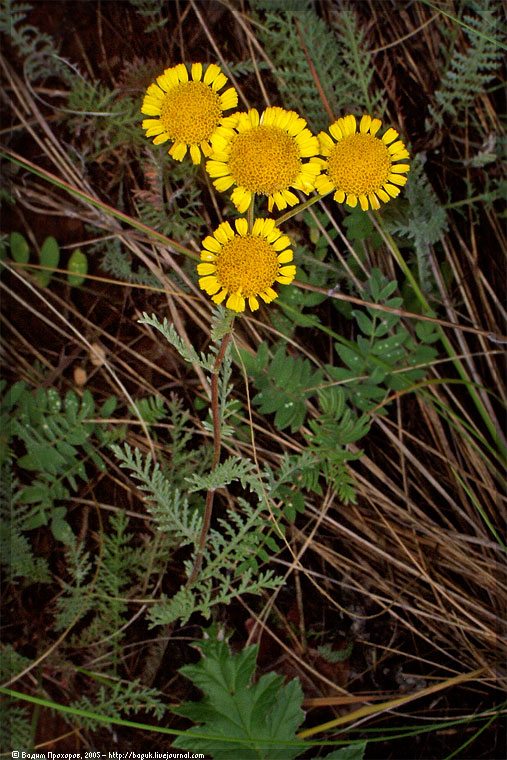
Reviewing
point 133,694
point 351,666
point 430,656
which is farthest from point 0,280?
point 430,656

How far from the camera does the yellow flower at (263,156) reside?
1.38m

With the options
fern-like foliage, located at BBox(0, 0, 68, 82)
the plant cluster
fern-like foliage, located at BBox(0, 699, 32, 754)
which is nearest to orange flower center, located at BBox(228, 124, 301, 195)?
the plant cluster

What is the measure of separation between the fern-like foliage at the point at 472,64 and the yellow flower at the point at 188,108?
39.7 inches

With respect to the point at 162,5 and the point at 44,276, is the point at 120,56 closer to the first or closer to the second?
the point at 162,5

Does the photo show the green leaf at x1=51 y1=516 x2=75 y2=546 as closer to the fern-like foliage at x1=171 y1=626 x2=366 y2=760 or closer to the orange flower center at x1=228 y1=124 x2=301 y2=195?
the fern-like foliage at x1=171 y1=626 x2=366 y2=760

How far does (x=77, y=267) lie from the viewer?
7.32ft

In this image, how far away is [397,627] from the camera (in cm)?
212

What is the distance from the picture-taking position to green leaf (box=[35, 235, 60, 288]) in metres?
2.22

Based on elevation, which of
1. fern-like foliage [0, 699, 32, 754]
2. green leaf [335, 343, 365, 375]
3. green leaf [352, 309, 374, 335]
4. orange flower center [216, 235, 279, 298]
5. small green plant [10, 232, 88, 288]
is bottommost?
fern-like foliage [0, 699, 32, 754]

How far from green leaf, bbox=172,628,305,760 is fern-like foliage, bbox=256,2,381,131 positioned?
Answer: 1.86 meters

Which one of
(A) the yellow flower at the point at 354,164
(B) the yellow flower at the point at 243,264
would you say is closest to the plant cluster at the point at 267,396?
(A) the yellow flower at the point at 354,164

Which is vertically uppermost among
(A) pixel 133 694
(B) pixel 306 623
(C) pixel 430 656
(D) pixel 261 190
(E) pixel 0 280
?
(E) pixel 0 280

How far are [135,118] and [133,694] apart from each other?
6.47 feet

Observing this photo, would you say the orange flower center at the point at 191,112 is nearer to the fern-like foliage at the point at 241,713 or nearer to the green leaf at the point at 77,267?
the green leaf at the point at 77,267
